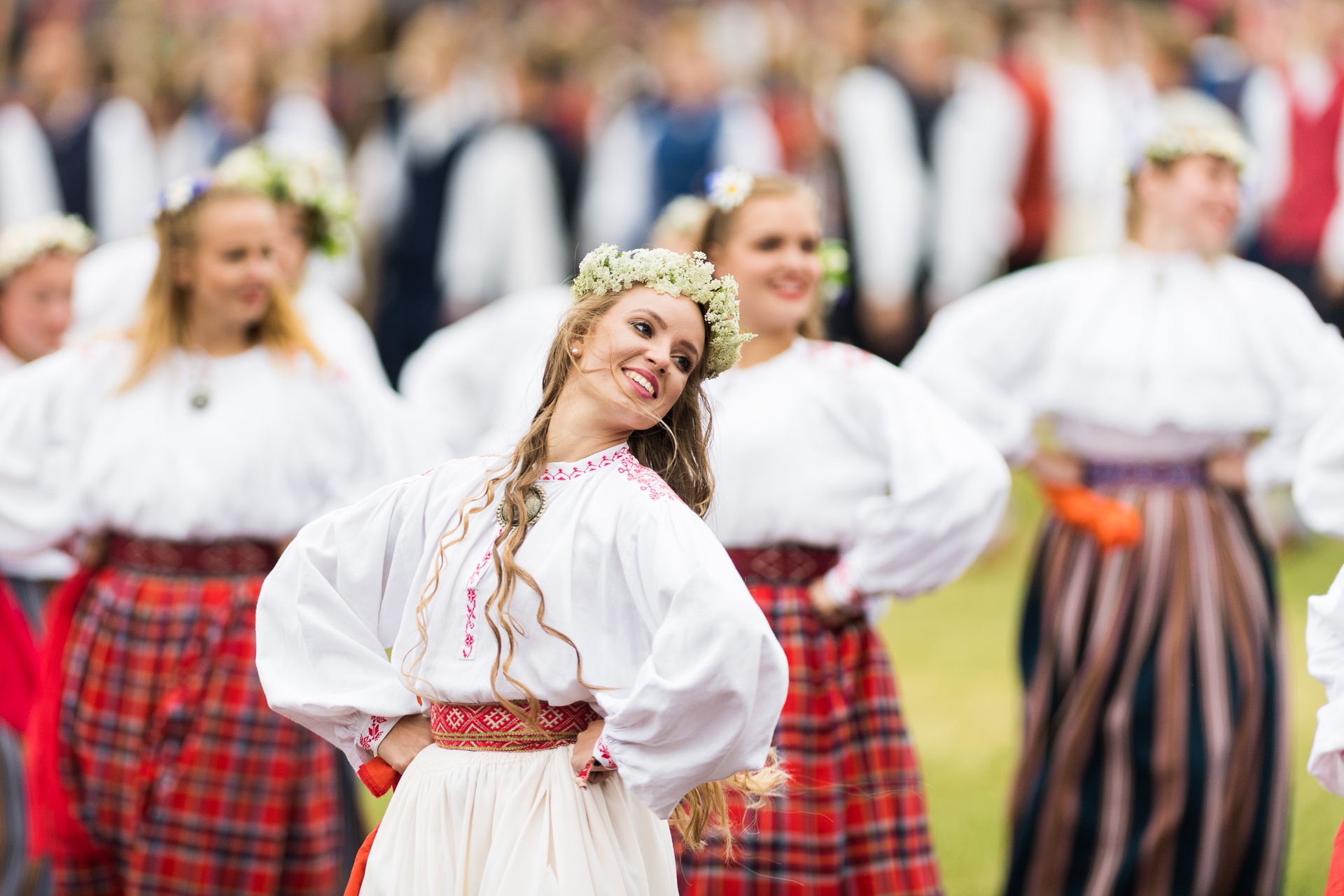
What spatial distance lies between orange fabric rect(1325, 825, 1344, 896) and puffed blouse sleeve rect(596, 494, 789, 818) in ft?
3.18

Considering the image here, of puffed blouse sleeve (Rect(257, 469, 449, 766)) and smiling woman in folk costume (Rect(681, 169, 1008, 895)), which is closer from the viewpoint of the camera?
puffed blouse sleeve (Rect(257, 469, 449, 766))

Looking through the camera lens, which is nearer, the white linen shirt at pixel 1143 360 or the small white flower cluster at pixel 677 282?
the small white flower cluster at pixel 677 282

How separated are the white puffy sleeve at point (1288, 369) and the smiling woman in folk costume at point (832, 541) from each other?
93 centimetres

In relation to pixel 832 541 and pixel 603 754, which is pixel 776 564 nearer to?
pixel 832 541

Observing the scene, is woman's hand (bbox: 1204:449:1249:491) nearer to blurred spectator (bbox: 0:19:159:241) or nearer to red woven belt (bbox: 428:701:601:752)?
red woven belt (bbox: 428:701:601:752)

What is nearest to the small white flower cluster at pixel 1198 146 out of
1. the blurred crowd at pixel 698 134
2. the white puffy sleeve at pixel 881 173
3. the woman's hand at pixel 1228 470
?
the woman's hand at pixel 1228 470

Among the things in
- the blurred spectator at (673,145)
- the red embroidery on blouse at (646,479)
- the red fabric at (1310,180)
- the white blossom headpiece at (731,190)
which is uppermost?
the blurred spectator at (673,145)

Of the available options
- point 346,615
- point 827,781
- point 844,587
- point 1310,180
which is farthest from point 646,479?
point 1310,180

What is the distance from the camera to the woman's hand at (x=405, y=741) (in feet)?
10.1

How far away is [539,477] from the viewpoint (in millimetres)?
3023

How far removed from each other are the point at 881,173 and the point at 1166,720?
21.1 ft

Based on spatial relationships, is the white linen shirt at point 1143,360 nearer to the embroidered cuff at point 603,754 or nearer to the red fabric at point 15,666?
the embroidered cuff at point 603,754

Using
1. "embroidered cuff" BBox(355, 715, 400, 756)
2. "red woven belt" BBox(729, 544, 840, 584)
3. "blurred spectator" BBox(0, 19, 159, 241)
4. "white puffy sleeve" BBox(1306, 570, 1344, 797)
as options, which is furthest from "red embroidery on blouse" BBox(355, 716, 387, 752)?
"blurred spectator" BBox(0, 19, 159, 241)

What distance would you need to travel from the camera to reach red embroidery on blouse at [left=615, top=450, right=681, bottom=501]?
2947mm
